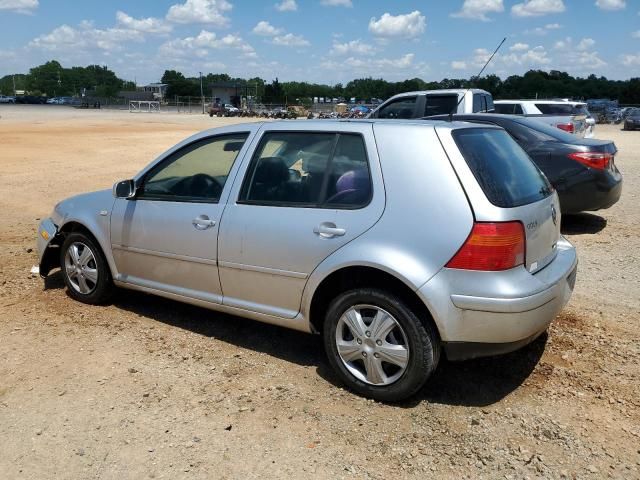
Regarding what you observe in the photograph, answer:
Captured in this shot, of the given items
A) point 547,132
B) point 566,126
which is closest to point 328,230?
point 547,132

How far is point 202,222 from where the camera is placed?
4223mm

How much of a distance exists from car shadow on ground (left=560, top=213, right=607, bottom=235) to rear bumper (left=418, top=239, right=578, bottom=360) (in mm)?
5209

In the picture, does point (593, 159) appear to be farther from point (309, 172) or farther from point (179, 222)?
point (179, 222)

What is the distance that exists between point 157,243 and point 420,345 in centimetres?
227

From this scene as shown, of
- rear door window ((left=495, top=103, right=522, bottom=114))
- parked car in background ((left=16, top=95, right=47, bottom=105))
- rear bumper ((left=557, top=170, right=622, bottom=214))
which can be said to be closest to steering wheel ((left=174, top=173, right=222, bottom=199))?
rear bumper ((left=557, top=170, right=622, bottom=214))

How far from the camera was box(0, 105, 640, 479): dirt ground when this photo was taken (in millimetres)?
3012

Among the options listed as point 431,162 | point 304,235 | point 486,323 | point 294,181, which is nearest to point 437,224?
point 431,162

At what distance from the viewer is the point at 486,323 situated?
10.6 feet

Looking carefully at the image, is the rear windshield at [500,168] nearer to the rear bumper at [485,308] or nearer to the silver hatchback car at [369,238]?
the silver hatchback car at [369,238]

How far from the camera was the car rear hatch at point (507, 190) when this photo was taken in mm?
3270

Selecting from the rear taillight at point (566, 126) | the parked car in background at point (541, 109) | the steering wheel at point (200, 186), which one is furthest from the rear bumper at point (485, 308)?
the parked car in background at point (541, 109)

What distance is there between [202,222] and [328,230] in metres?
1.09

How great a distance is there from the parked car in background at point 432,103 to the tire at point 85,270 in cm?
866

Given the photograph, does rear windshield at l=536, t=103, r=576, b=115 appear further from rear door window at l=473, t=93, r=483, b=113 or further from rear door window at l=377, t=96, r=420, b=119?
rear door window at l=377, t=96, r=420, b=119
